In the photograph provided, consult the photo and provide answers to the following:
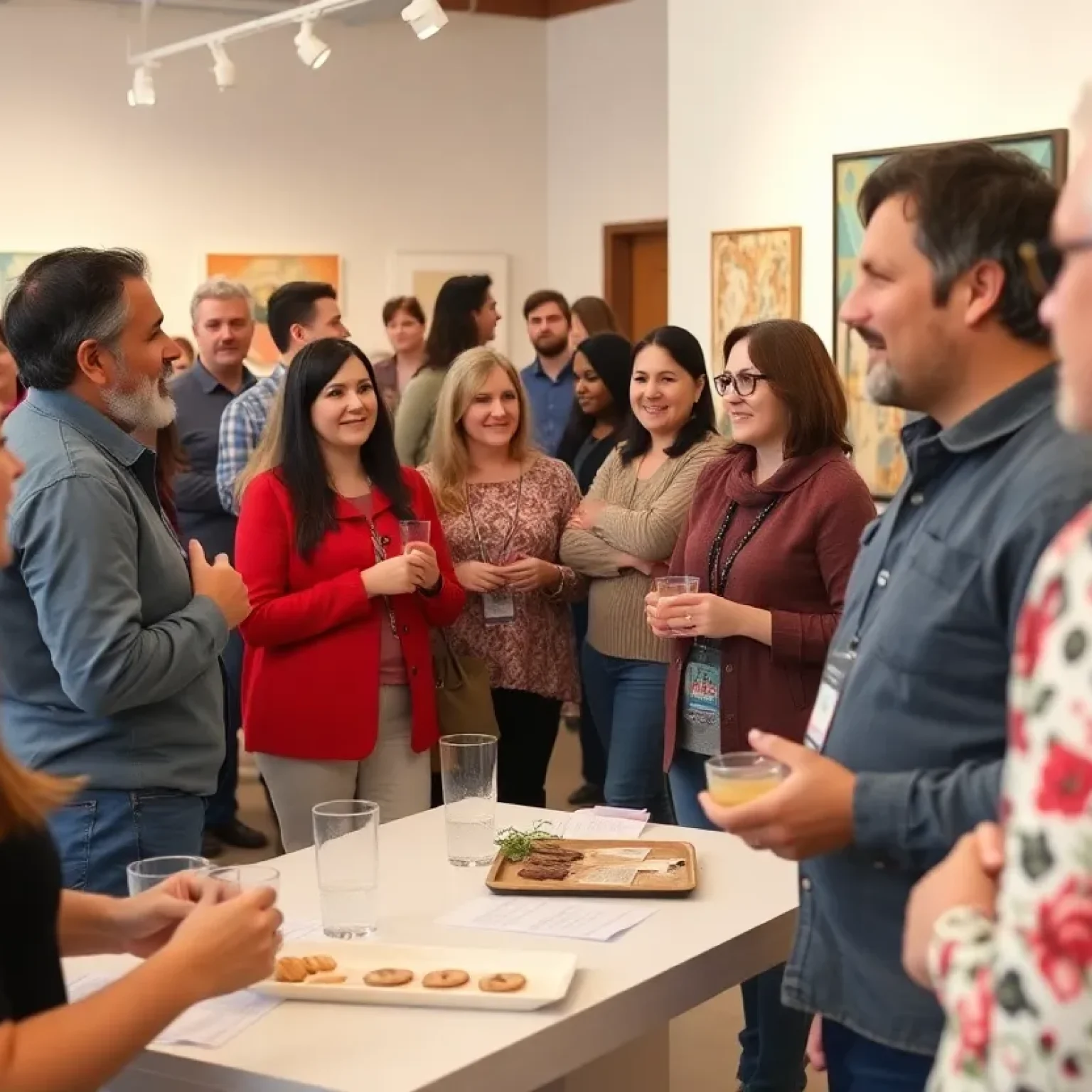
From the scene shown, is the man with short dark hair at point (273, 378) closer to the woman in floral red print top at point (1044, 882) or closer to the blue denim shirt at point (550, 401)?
the blue denim shirt at point (550, 401)

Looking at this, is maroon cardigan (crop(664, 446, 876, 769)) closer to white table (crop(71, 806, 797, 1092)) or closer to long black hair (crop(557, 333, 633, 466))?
white table (crop(71, 806, 797, 1092))

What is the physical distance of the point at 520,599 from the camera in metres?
4.29

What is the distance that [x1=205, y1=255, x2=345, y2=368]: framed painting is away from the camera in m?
9.43

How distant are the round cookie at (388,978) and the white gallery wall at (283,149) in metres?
7.72

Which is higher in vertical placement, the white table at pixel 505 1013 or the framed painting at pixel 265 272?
the framed painting at pixel 265 272

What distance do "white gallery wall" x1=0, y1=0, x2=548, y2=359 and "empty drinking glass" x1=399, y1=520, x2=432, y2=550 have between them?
6.00 m

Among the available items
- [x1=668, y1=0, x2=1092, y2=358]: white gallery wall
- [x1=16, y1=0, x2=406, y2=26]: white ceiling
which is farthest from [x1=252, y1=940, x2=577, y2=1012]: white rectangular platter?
[x1=16, y1=0, x2=406, y2=26]: white ceiling

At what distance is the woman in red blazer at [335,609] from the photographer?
A: 3668mm

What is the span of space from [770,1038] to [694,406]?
1.74 metres

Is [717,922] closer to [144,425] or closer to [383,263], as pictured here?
[144,425]

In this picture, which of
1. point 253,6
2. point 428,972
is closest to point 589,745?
point 428,972

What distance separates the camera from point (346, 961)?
2.10 metres

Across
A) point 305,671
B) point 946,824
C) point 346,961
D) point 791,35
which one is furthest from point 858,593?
point 791,35

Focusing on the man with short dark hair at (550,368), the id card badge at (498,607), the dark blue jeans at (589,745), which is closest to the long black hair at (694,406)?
the id card badge at (498,607)
